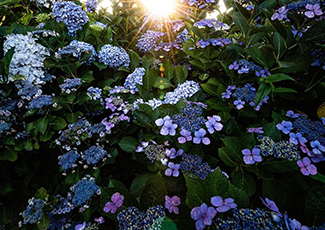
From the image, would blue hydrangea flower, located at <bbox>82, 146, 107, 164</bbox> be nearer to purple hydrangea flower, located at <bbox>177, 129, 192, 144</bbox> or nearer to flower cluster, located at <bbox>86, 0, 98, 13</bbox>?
purple hydrangea flower, located at <bbox>177, 129, 192, 144</bbox>

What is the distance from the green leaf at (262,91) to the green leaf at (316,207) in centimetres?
59

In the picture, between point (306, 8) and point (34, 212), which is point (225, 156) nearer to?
point (306, 8)

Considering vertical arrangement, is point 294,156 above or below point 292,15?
below

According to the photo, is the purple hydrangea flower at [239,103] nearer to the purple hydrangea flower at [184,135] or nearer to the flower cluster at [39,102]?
the purple hydrangea flower at [184,135]

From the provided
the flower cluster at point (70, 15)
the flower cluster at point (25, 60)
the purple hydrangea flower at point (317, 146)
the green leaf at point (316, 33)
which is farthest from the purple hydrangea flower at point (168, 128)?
the flower cluster at point (70, 15)

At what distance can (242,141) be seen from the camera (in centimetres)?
108

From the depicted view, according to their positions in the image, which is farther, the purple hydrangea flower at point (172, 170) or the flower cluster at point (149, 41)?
the flower cluster at point (149, 41)

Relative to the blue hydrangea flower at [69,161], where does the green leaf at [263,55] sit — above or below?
above

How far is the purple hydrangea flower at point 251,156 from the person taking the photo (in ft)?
3.21

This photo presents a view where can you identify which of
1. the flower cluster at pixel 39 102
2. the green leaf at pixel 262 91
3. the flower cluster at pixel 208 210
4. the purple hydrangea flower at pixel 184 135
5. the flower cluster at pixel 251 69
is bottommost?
the flower cluster at pixel 39 102

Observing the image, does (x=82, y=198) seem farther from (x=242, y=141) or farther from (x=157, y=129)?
(x=242, y=141)

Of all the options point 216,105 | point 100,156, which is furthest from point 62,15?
point 216,105

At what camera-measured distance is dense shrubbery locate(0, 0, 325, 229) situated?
0.85m

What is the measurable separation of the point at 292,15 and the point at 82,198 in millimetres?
1751
